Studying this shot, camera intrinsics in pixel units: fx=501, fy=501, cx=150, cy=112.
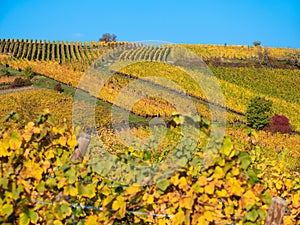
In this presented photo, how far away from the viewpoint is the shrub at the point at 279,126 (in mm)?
23956

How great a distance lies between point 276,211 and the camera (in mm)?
3342

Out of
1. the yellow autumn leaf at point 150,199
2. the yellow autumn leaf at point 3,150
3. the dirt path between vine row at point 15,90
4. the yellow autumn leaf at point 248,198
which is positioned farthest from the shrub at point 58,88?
the yellow autumn leaf at point 248,198

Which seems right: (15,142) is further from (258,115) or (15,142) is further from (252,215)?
(258,115)

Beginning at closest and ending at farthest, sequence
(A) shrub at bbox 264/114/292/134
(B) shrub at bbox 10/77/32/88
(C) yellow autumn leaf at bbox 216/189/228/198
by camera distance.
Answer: (C) yellow autumn leaf at bbox 216/189/228/198 → (A) shrub at bbox 264/114/292/134 → (B) shrub at bbox 10/77/32/88

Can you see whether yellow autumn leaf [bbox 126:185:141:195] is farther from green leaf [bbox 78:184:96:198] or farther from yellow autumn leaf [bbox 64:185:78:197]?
yellow autumn leaf [bbox 64:185:78:197]

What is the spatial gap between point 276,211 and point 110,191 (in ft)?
3.86

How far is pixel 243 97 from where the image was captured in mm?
30984

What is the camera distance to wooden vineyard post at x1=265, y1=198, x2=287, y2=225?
3333 millimetres

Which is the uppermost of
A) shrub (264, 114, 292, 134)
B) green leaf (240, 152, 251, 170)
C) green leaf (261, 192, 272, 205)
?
shrub (264, 114, 292, 134)

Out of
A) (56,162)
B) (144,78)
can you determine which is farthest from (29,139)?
(144,78)

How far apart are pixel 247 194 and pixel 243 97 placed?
28109 millimetres

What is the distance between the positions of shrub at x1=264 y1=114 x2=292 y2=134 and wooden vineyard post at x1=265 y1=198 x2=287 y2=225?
68.2 feet

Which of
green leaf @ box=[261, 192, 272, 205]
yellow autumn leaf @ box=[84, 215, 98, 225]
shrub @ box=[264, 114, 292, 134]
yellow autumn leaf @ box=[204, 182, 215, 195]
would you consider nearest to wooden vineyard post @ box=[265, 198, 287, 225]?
green leaf @ box=[261, 192, 272, 205]

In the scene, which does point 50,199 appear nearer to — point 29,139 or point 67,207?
point 67,207
